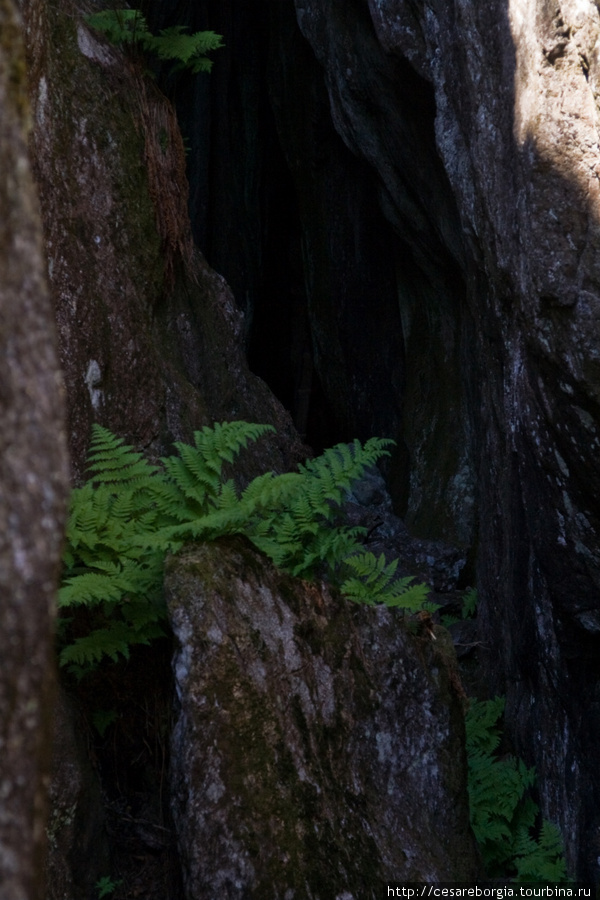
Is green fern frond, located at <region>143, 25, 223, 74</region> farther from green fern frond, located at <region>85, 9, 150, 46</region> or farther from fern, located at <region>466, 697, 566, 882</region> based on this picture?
fern, located at <region>466, 697, 566, 882</region>

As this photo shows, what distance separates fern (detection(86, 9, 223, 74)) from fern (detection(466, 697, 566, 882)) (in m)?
4.99

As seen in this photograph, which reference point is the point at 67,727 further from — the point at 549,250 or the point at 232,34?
the point at 232,34

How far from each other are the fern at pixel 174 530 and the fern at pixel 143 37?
11.5ft

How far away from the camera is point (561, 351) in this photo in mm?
→ 3662

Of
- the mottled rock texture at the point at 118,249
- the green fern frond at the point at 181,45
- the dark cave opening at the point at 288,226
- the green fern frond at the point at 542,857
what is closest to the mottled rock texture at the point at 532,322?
the green fern frond at the point at 542,857

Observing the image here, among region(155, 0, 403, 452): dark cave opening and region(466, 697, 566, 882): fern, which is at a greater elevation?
region(155, 0, 403, 452): dark cave opening

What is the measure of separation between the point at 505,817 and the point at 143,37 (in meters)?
5.59

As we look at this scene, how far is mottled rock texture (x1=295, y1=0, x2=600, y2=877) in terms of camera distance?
11.8 ft

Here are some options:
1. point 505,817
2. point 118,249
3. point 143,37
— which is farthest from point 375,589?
point 143,37

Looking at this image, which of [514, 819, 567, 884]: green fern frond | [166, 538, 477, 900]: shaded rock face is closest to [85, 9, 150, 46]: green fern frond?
[166, 538, 477, 900]: shaded rock face

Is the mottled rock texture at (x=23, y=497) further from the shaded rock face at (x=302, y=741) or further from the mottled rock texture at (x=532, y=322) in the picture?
the mottled rock texture at (x=532, y=322)

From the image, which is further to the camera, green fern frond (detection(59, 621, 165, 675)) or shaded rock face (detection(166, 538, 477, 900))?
green fern frond (detection(59, 621, 165, 675))

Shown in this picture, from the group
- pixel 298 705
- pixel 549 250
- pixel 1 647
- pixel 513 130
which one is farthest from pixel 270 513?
pixel 1 647

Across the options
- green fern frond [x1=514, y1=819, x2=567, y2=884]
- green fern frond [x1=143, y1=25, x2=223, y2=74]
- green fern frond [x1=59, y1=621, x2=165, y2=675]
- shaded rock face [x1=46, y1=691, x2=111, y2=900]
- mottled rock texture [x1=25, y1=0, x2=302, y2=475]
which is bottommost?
green fern frond [x1=514, y1=819, x2=567, y2=884]
